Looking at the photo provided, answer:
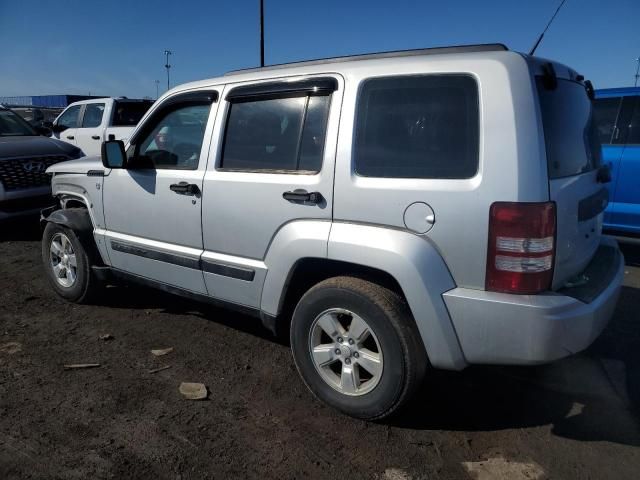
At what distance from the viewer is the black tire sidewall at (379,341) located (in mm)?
2549

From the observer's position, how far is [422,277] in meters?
2.39

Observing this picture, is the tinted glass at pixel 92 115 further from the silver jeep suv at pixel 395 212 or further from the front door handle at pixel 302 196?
the front door handle at pixel 302 196

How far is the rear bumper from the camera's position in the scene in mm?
2248

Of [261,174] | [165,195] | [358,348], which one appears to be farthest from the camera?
[165,195]

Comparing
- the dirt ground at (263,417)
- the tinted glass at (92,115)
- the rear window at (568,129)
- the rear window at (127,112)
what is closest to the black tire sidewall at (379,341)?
the dirt ground at (263,417)

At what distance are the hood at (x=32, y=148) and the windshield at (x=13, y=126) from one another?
0.32 metres

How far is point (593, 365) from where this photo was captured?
345cm

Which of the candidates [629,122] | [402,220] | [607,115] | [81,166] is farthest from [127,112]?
[402,220]

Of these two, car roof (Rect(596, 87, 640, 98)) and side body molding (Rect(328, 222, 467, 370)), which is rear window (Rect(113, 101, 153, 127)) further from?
side body molding (Rect(328, 222, 467, 370))

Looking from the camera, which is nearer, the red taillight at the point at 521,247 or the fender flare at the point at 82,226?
the red taillight at the point at 521,247

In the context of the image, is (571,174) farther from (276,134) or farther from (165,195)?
(165,195)

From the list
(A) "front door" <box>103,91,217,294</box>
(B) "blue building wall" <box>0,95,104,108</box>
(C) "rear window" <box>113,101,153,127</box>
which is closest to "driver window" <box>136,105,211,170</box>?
(A) "front door" <box>103,91,217,294</box>

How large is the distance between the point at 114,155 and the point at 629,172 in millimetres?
5535

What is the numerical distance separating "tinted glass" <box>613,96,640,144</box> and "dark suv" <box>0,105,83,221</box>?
24.6 ft
